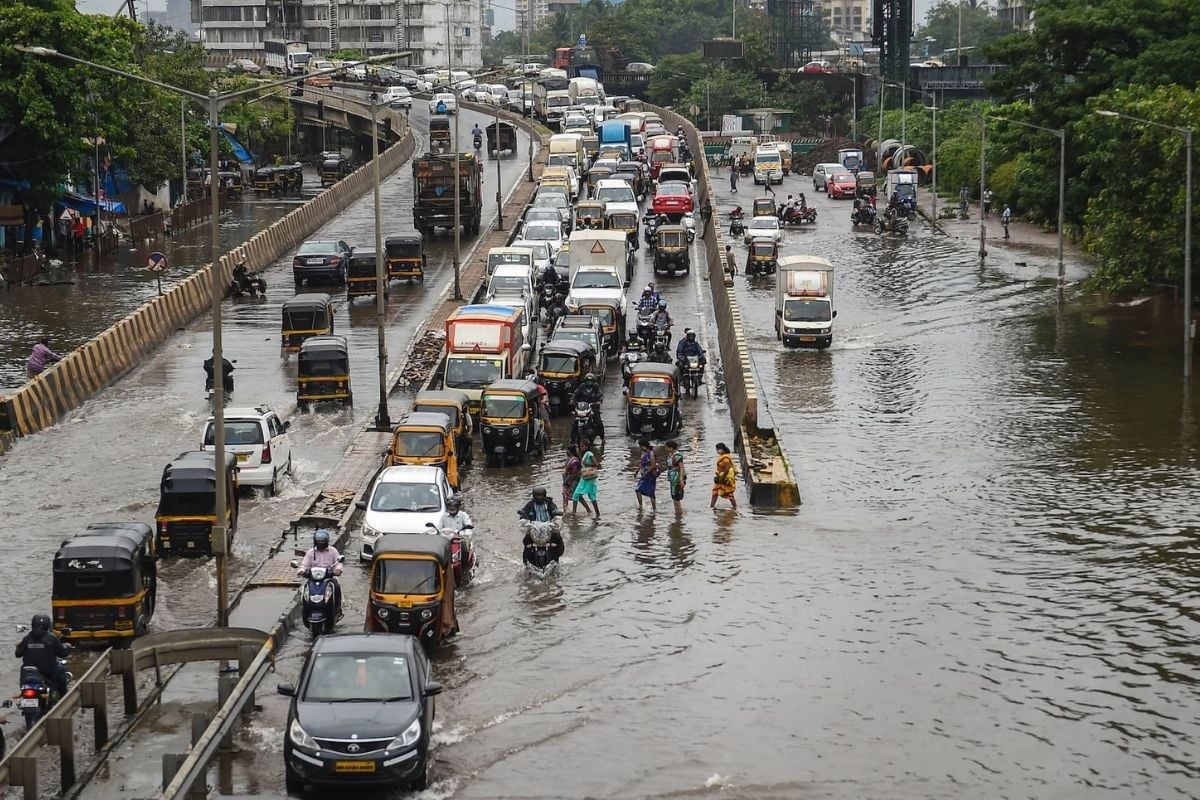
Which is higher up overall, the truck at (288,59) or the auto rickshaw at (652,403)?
the truck at (288,59)

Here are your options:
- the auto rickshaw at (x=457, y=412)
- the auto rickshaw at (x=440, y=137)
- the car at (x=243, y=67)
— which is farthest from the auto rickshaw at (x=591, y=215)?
the car at (x=243, y=67)

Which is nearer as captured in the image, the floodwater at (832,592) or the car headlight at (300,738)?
the car headlight at (300,738)

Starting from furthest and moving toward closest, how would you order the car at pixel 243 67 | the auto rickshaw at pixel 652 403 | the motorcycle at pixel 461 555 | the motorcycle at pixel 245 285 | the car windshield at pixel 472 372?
the car at pixel 243 67, the motorcycle at pixel 245 285, the car windshield at pixel 472 372, the auto rickshaw at pixel 652 403, the motorcycle at pixel 461 555

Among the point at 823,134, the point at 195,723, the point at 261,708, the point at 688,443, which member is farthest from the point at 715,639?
the point at 823,134

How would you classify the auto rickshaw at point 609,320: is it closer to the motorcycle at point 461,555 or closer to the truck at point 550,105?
the motorcycle at point 461,555

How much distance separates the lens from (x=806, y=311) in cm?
5225

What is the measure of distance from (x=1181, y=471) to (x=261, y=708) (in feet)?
70.6

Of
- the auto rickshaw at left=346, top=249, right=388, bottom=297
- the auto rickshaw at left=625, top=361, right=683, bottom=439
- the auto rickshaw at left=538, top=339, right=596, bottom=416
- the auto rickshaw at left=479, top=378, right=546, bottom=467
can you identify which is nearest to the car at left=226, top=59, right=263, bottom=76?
the auto rickshaw at left=346, top=249, right=388, bottom=297

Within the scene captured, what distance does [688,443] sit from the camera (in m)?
40.5

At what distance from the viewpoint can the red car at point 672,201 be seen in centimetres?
7531

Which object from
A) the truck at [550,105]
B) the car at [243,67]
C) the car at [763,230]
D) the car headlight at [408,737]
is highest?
the car at [243,67]

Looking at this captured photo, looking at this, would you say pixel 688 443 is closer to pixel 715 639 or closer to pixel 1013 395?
pixel 1013 395

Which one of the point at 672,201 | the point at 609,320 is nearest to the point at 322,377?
the point at 609,320

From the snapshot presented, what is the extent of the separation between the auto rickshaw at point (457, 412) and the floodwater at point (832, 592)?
25.5 inches
